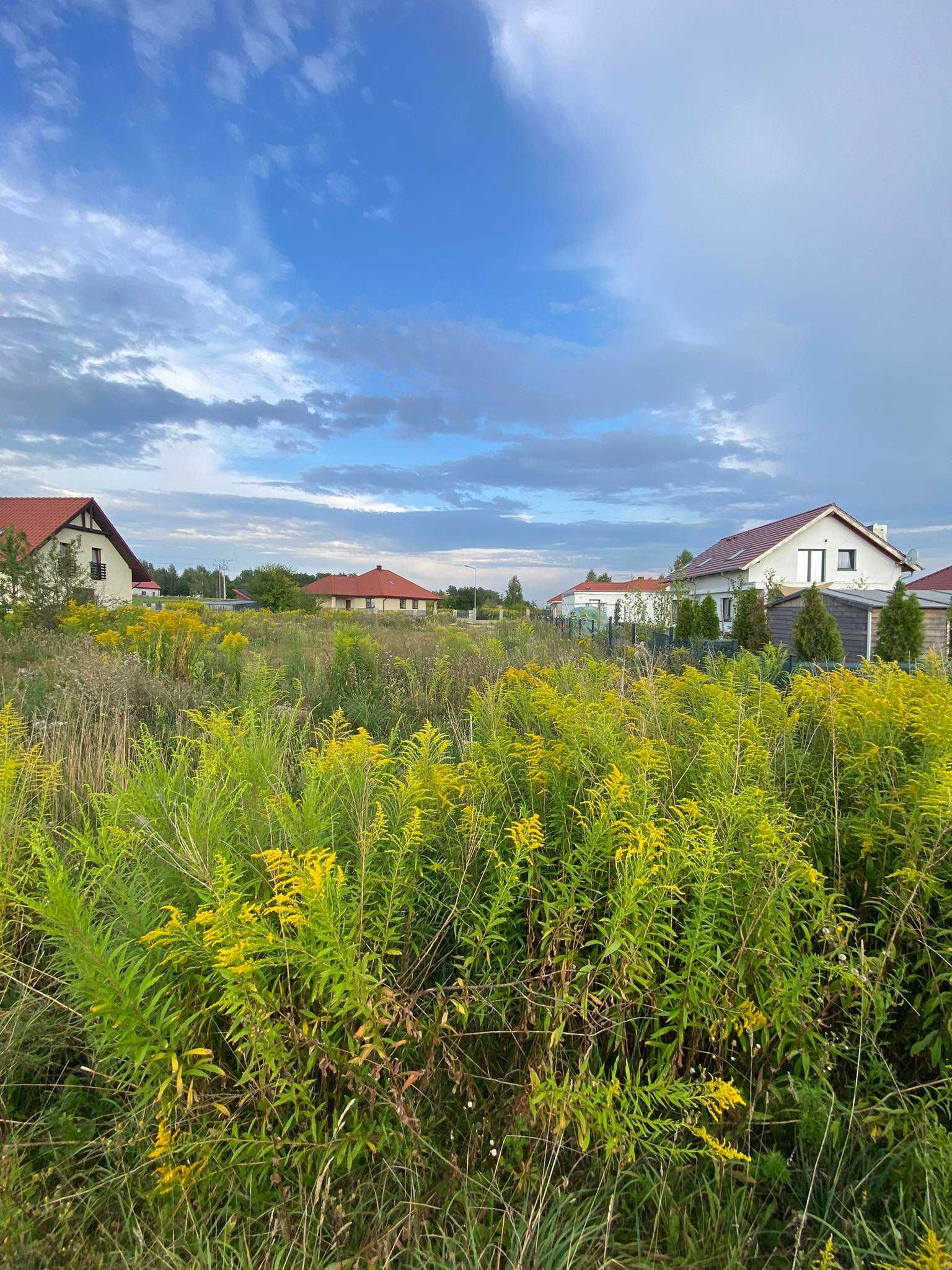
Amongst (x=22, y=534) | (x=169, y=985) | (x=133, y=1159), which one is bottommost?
(x=133, y=1159)

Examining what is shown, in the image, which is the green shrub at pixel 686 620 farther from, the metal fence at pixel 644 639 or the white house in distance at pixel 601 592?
the white house in distance at pixel 601 592

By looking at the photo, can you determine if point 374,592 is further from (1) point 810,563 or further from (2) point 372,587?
(1) point 810,563

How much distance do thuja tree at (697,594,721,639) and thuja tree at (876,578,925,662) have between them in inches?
272

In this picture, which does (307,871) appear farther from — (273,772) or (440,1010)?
(273,772)

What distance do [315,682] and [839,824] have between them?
5.73 meters

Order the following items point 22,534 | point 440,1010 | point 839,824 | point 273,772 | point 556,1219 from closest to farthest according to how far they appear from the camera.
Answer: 1. point 556,1219
2. point 440,1010
3. point 839,824
4. point 273,772
5. point 22,534

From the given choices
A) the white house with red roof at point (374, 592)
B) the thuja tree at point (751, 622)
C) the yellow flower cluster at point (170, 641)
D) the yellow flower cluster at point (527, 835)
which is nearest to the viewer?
the yellow flower cluster at point (527, 835)

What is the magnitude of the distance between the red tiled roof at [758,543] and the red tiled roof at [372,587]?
1600 inches

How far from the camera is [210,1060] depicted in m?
1.40

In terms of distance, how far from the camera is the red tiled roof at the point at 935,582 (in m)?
36.2

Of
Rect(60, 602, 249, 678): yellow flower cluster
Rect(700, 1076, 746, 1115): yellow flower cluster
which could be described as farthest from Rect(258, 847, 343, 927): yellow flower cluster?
Rect(60, 602, 249, 678): yellow flower cluster

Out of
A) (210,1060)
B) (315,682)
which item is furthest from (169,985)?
(315,682)

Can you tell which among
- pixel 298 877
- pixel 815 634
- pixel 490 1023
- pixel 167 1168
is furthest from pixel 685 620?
pixel 167 1168

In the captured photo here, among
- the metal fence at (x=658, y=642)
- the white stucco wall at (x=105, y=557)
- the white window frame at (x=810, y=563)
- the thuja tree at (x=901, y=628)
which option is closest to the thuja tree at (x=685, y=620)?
the metal fence at (x=658, y=642)
